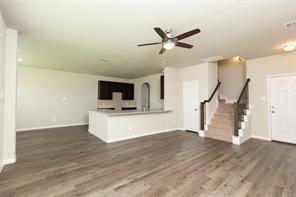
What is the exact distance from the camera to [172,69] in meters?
6.48

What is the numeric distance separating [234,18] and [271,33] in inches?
48.7

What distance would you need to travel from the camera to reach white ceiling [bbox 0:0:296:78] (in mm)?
2283

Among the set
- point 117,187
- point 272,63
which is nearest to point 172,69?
point 272,63

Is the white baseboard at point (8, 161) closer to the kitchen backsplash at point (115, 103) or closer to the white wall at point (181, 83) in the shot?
the white wall at point (181, 83)

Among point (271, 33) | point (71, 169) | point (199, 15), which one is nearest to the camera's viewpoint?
point (199, 15)

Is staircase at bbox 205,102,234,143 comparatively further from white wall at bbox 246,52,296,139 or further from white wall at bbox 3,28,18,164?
white wall at bbox 3,28,18,164

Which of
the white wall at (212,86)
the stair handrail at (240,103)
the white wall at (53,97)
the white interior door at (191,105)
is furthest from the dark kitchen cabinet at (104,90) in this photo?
the stair handrail at (240,103)

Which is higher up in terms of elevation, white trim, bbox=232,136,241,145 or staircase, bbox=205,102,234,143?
staircase, bbox=205,102,234,143

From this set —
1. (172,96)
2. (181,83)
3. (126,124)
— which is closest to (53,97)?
(126,124)

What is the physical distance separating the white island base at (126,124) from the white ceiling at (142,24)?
6.46 ft

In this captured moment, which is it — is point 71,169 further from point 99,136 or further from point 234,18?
point 234,18

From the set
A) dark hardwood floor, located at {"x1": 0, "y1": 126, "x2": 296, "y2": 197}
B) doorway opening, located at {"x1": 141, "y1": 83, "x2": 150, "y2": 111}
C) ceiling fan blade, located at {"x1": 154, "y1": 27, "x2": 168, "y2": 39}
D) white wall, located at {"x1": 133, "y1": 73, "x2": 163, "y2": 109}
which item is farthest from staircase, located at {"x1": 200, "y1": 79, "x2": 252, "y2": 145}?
doorway opening, located at {"x1": 141, "y1": 83, "x2": 150, "y2": 111}

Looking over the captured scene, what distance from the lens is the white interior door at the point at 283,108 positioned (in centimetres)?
444

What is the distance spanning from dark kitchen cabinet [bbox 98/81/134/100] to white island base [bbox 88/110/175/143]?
8.31 ft
